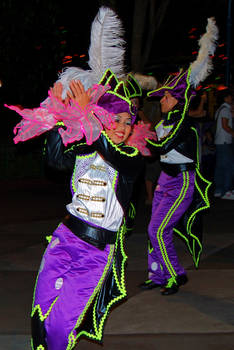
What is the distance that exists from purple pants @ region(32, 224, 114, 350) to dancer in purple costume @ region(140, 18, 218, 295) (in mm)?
2189

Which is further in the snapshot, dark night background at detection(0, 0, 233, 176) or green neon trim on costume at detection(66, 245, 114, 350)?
dark night background at detection(0, 0, 233, 176)

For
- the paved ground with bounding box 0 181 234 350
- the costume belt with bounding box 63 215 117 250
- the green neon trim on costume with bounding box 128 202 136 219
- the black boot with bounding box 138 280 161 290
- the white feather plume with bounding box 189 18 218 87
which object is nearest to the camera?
the costume belt with bounding box 63 215 117 250

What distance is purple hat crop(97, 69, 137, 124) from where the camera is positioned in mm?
3906

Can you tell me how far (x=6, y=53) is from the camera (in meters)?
17.1

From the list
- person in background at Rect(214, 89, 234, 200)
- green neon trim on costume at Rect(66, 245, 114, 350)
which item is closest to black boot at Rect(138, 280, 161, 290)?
green neon trim on costume at Rect(66, 245, 114, 350)

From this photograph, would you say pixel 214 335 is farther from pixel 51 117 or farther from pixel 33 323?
pixel 51 117

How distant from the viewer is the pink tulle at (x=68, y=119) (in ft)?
11.8

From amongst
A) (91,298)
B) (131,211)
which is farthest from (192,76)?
(91,298)

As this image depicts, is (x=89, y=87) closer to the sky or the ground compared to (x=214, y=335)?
closer to the sky

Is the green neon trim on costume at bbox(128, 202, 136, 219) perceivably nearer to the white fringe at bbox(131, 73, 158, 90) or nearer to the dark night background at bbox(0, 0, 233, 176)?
the white fringe at bbox(131, 73, 158, 90)

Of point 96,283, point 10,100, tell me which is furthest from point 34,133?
point 10,100

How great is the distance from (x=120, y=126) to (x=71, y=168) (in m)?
0.40

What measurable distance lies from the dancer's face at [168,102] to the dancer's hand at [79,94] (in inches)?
92.0

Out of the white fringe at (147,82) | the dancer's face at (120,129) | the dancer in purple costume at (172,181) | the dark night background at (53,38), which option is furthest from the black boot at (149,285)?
the dark night background at (53,38)
